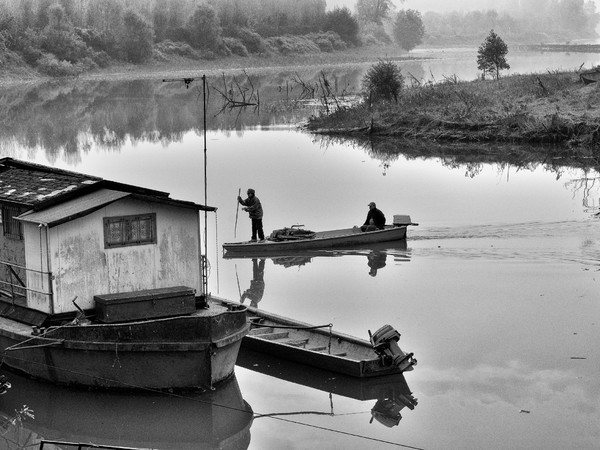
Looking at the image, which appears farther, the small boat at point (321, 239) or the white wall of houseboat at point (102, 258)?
the small boat at point (321, 239)

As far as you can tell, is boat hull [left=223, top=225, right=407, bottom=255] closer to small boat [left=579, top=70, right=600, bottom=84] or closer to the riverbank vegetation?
small boat [left=579, top=70, right=600, bottom=84]

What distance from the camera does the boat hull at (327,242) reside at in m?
27.5

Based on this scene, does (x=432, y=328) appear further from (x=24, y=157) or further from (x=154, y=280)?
(x=24, y=157)

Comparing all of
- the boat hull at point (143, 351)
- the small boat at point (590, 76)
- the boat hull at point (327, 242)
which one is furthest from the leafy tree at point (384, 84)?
the boat hull at point (143, 351)

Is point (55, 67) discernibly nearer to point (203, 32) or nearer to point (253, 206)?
point (203, 32)

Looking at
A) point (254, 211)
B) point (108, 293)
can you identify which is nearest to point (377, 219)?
point (254, 211)

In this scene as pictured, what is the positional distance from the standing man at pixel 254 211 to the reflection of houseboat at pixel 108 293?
30.0 feet

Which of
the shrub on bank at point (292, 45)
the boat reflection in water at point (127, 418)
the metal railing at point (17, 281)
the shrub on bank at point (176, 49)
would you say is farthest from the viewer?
the shrub on bank at point (292, 45)

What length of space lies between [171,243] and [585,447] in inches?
295

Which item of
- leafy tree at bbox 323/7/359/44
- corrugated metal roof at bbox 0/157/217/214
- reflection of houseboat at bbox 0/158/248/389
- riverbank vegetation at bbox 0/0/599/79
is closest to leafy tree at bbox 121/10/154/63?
riverbank vegetation at bbox 0/0/599/79

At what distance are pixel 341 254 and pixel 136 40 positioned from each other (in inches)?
3160

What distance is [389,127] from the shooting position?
52.1m

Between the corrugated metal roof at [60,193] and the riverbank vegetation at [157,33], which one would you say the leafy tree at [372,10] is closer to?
the riverbank vegetation at [157,33]

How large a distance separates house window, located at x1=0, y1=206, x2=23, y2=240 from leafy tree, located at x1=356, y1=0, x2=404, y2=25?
519ft
